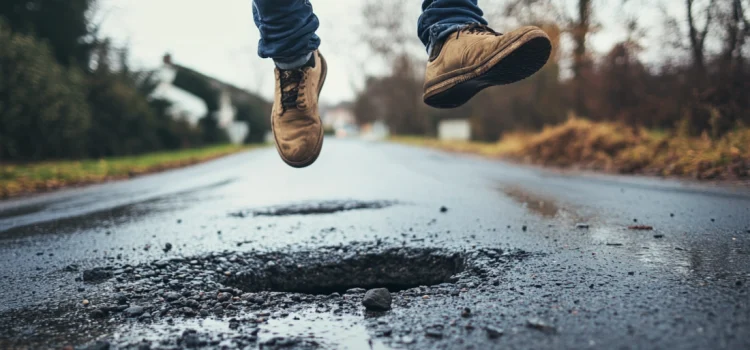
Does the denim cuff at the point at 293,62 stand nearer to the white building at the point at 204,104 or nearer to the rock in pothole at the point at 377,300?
the rock in pothole at the point at 377,300

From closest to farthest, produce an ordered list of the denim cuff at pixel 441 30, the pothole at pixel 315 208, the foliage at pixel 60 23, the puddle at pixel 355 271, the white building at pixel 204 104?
the denim cuff at pixel 441 30 → the puddle at pixel 355 271 → the pothole at pixel 315 208 → the foliage at pixel 60 23 → the white building at pixel 204 104

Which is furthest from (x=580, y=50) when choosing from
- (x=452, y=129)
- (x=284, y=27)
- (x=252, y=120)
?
(x=252, y=120)

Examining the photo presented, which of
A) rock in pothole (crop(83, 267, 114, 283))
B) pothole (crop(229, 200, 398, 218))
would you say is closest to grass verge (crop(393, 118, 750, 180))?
pothole (crop(229, 200, 398, 218))

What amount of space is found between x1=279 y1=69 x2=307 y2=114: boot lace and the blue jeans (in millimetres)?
59

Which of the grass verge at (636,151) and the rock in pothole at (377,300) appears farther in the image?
the grass verge at (636,151)

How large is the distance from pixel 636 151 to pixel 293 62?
21.6 feet

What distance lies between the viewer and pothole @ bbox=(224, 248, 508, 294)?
239 centimetres

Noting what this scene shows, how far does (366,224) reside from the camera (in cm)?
328

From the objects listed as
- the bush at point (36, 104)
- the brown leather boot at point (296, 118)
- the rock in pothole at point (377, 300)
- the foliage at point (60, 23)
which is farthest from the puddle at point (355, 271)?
the foliage at point (60, 23)

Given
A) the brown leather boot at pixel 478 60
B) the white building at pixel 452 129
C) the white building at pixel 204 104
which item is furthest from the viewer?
the white building at pixel 452 129

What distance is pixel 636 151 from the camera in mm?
7484

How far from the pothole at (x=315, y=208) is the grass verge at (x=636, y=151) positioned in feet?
12.0

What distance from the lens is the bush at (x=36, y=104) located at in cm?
1008

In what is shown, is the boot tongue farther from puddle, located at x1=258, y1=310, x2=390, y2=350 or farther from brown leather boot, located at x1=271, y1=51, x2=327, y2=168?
puddle, located at x1=258, y1=310, x2=390, y2=350
